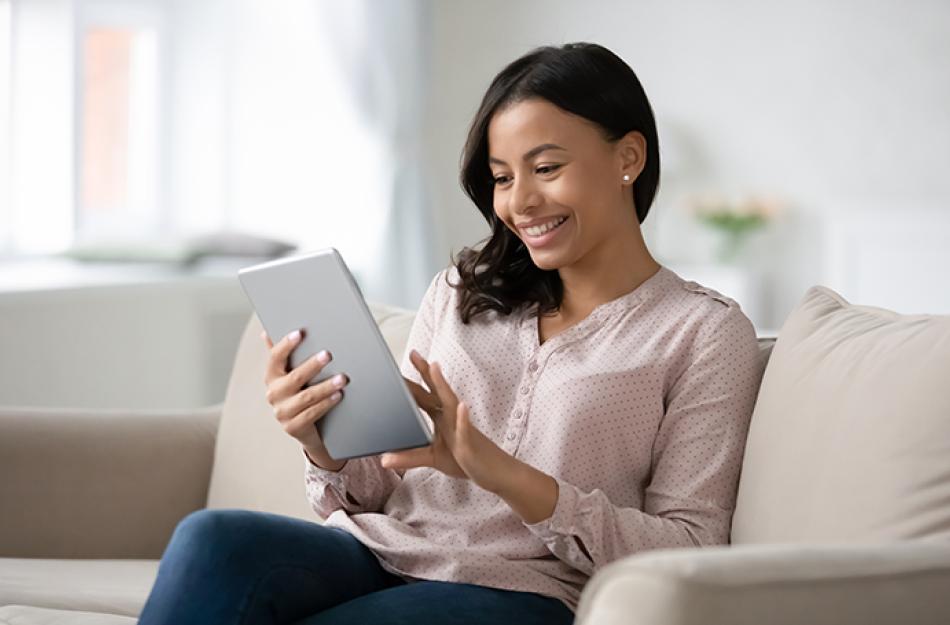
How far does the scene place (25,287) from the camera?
335 cm

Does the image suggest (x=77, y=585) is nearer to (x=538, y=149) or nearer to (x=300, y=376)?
(x=300, y=376)

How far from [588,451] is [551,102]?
405 millimetres

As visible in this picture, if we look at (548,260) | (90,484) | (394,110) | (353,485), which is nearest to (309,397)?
(353,485)

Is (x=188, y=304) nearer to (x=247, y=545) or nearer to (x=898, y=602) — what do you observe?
(x=247, y=545)

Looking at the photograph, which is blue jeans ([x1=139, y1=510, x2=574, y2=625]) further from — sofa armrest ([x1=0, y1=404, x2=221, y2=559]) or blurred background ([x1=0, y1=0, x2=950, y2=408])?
blurred background ([x1=0, y1=0, x2=950, y2=408])

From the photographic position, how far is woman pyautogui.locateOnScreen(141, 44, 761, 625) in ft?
4.58

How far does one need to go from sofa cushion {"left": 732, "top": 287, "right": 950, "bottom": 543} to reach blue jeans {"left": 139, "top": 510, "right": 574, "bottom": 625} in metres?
0.26

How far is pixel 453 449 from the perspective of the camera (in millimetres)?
1366

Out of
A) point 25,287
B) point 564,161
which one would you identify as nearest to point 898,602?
point 564,161

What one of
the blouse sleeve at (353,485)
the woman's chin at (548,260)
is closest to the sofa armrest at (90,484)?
the blouse sleeve at (353,485)

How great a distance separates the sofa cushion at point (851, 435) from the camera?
1.26 meters

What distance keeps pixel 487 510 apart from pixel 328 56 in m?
3.43

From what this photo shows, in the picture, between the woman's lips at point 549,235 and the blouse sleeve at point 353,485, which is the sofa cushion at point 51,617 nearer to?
the blouse sleeve at point 353,485

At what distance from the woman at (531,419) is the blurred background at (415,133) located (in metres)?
2.50
